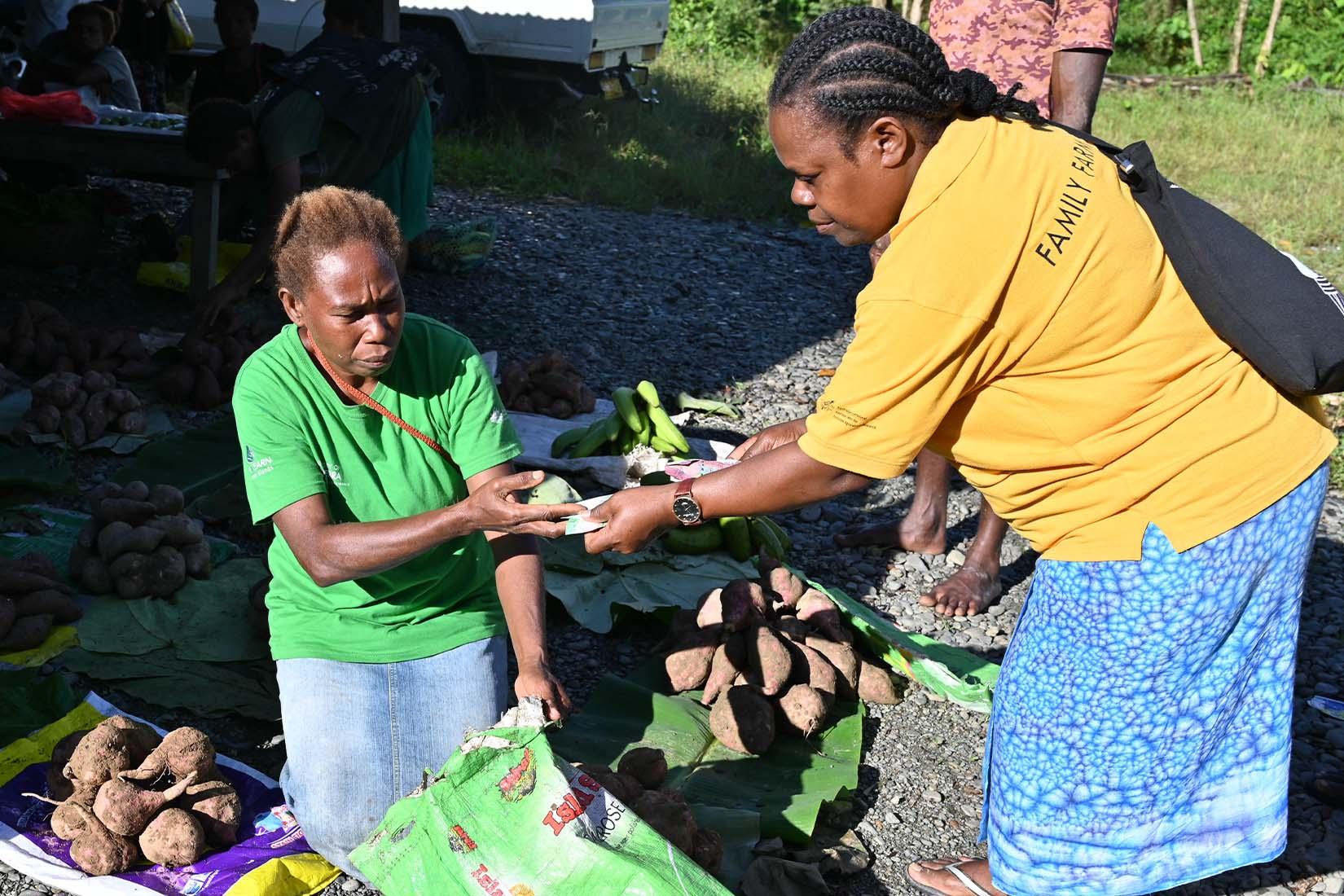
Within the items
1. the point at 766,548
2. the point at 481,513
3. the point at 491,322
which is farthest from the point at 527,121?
the point at 481,513

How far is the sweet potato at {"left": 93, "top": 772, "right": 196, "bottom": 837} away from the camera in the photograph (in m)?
2.43

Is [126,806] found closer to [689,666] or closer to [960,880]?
[689,666]

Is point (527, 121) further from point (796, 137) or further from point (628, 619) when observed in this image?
point (796, 137)

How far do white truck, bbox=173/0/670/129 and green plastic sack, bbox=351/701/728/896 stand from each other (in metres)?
7.80

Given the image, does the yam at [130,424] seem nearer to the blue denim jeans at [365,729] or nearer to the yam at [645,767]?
the blue denim jeans at [365,729]

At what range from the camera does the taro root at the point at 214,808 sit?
2510 mm

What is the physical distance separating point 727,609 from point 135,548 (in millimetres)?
1709

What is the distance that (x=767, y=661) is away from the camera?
3.08 metres

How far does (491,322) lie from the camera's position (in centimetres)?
621

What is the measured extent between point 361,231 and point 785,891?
1552 mm

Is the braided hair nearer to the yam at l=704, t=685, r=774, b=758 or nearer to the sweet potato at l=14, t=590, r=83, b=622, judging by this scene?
the yam at l=704, t=685, r=774, b=758

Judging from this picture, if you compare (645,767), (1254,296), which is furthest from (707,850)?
(1254,296)

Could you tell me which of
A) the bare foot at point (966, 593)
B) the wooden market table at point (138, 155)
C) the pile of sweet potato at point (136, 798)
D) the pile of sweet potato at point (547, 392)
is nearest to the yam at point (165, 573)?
the pile of sweet potato at point (136, 798)

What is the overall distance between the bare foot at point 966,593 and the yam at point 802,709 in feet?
2.85
